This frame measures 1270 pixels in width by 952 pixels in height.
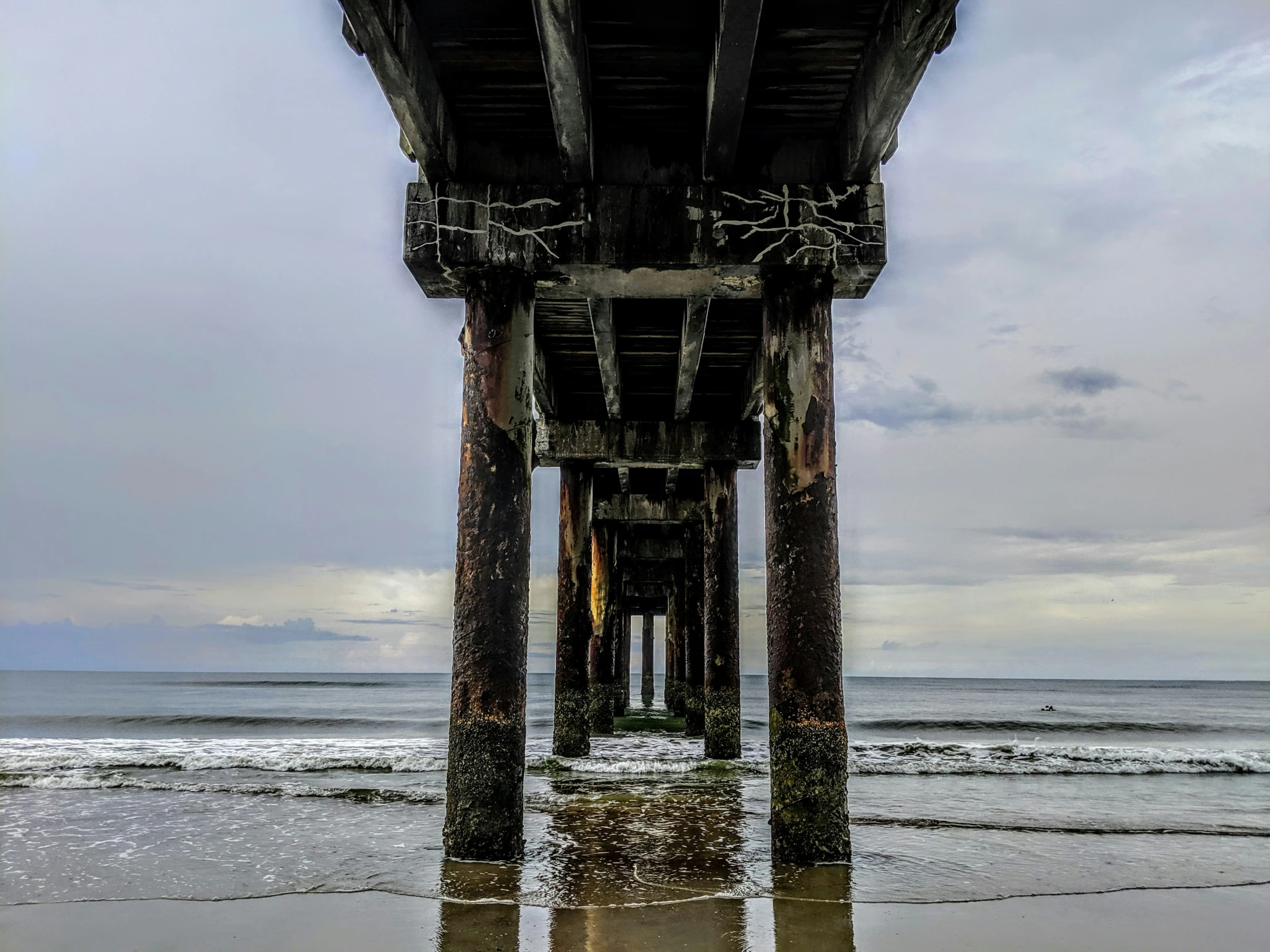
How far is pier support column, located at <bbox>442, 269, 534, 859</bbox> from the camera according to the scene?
5.16 meters

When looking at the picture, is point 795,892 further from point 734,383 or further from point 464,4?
point 734,383

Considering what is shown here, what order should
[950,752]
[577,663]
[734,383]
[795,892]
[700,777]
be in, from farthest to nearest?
1. [950,752]
2. [577,663]
3. [734,383]
4. [700,777]
5. [795,892]

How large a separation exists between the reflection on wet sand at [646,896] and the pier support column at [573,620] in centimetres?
492

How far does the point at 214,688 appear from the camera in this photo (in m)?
64.9

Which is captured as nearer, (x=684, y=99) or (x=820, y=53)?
(x=820, y=53)

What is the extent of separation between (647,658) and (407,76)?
39.4 m

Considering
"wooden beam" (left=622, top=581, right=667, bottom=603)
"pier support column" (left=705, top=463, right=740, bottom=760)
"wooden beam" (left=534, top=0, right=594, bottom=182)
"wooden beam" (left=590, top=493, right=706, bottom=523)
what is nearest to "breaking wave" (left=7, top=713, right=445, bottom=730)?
"wooden beam" (left=622, top=581, right=667, bottom=603)

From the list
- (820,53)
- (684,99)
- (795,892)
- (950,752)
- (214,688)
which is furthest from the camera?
(214,688)

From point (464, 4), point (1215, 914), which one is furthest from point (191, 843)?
point (1215, 914)

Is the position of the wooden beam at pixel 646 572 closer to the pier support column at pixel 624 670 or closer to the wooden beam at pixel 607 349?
the pier support column at pixel 624 670

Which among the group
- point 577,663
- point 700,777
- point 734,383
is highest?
point 734,383

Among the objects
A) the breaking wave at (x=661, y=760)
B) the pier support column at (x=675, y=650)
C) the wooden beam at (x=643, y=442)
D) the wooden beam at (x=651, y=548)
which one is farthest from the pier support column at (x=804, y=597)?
the pier support column at (x=675, y=650)

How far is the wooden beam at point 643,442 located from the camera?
11.6 metres

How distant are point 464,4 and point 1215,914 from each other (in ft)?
21.9
